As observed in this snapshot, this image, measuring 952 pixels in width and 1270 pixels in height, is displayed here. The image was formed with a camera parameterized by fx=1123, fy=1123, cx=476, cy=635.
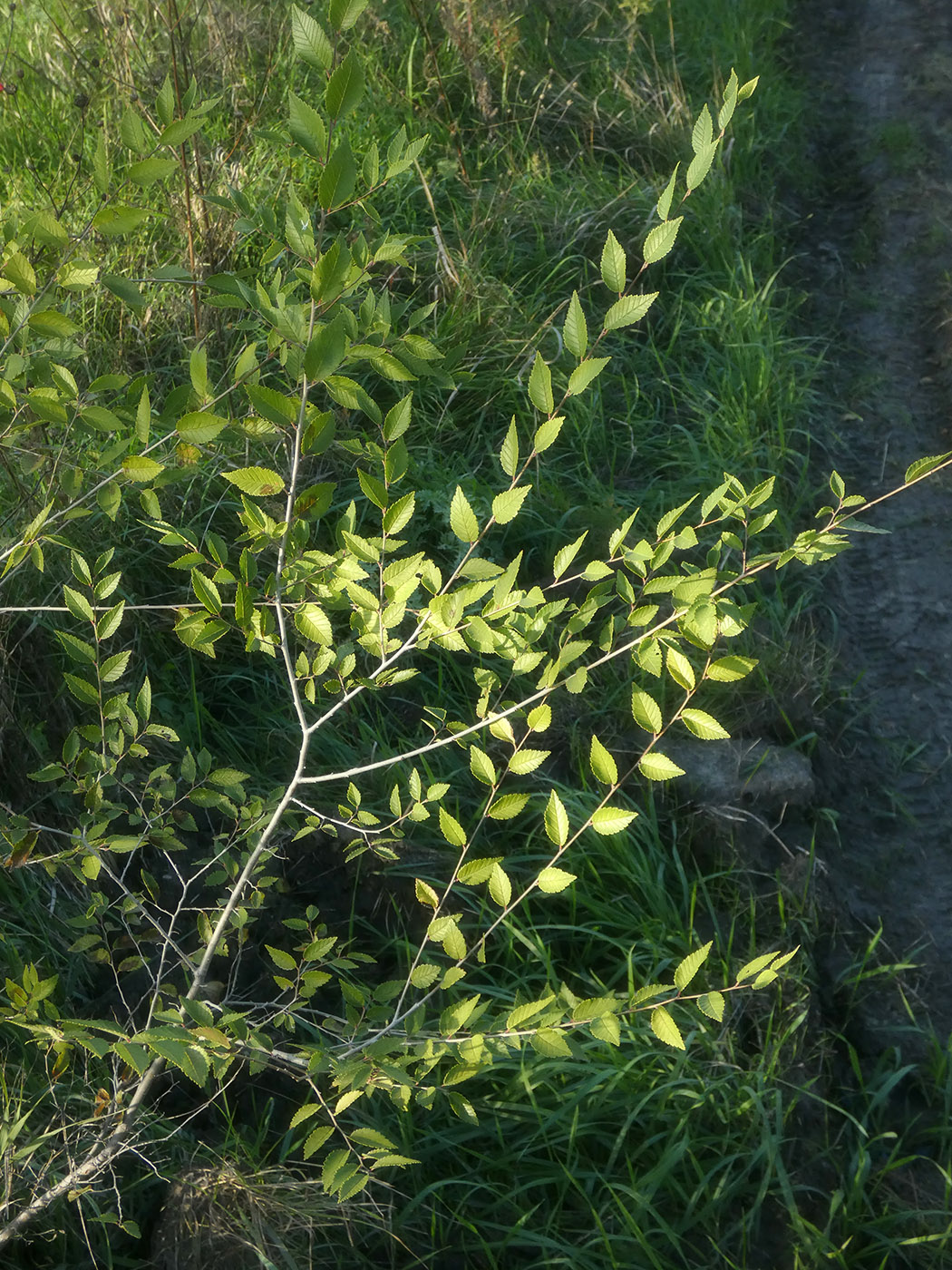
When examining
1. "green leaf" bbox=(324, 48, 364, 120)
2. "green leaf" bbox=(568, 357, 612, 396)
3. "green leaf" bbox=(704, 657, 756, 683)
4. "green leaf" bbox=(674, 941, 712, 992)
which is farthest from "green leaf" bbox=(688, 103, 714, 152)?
"green leaf" bbox=(674, 941, 712, 992)

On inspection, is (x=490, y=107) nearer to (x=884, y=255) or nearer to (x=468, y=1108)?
(x=884, y=255)

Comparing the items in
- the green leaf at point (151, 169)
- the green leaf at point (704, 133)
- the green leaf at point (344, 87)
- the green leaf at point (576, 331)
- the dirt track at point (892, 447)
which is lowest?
the dirt track at point (892, 447)

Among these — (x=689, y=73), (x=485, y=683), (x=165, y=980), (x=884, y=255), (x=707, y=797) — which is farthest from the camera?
(x=689, y=73)

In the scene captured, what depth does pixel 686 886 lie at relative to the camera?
7.98 ft

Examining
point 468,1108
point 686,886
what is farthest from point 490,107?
point 468,1108

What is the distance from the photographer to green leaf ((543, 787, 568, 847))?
4.60ft

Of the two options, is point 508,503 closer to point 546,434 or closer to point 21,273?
point 546,434

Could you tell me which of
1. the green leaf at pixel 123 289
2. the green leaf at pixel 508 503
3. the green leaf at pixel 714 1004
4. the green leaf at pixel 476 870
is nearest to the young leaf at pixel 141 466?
the green leaf at pixel 123 289

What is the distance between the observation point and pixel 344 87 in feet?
3.96

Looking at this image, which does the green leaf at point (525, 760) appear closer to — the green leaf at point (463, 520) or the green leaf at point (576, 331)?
the green leaf at point (463, 520)

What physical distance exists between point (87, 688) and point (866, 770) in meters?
2.00

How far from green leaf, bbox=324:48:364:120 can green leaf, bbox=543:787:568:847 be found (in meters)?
0.82

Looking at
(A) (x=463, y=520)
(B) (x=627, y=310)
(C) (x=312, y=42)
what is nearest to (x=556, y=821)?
(A) (x=463, y=520)

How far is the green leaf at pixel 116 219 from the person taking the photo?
4.75 feet
